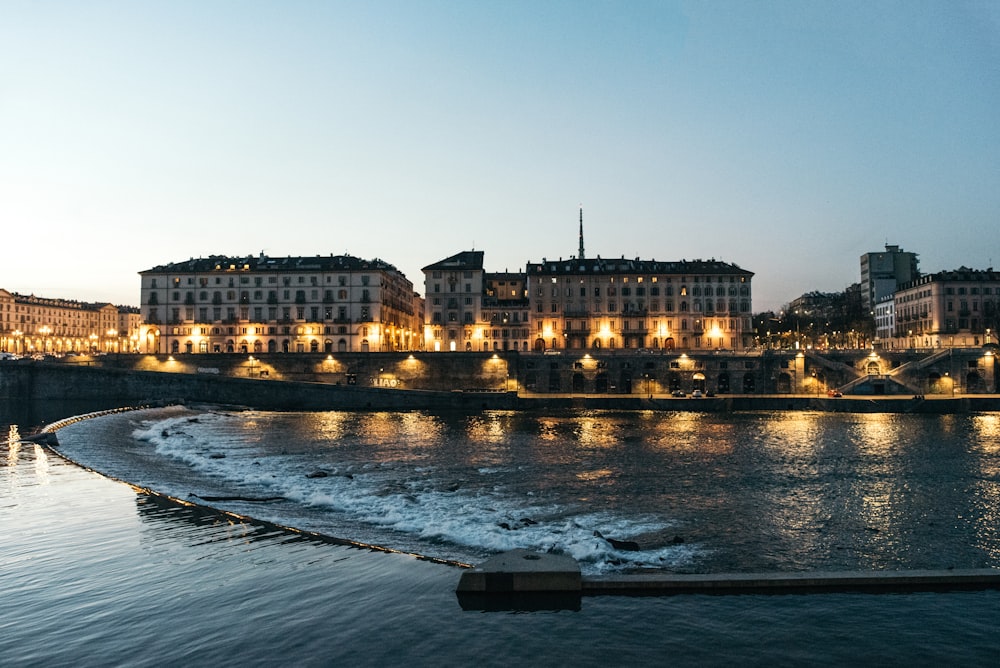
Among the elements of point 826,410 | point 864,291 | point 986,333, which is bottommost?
point 826,410

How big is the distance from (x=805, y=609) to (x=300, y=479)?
25010 millimetres

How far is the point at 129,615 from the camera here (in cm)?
1270

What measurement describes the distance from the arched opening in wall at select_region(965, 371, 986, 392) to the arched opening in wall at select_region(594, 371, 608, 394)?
48572 millimetres

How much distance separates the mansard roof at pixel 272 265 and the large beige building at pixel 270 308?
0.76 feet

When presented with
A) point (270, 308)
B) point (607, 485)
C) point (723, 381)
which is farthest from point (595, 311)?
point (607, 485)

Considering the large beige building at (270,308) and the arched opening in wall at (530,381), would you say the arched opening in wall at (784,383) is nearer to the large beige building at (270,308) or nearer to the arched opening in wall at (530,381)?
the arched opening in wall at (530,381)

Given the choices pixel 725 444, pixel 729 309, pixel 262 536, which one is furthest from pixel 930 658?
pixel 729 309

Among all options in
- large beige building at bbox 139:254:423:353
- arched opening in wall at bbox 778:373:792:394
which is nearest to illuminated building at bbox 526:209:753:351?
arched opening in wall at bbox 778:373:792:394

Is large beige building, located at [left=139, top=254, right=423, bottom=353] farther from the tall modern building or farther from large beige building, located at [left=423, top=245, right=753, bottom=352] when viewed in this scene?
the tall modern building

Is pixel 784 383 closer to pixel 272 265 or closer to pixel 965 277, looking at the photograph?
pixel 965 277

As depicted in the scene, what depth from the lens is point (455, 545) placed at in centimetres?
2002

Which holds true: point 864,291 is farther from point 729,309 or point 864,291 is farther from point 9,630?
point 9,630

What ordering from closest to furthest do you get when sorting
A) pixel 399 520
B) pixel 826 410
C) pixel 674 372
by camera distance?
pixel 399 520 → pixel 826 410 → pixel 674 372

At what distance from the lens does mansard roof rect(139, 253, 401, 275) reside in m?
117
